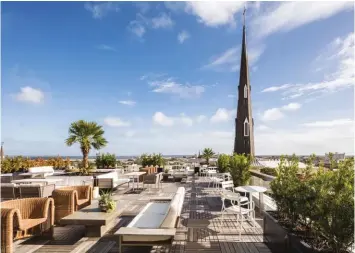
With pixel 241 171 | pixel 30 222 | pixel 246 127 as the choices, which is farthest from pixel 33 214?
pixel 246 127

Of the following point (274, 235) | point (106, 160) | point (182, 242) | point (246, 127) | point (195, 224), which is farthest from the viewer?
point (246, 127)

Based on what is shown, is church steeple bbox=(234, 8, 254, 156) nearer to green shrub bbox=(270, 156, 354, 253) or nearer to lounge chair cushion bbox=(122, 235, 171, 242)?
green shrub bbox=(270, 156, 354, 253)

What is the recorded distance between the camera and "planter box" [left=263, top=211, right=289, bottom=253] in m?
3.23

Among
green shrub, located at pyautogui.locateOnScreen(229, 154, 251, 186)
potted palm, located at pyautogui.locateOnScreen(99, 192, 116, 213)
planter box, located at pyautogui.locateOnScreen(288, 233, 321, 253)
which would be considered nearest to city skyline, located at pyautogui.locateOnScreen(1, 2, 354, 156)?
planter box, located at pyautogui.locateOnScreen(288, 233, 321, 253)

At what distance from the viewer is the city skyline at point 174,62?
7.41 metres

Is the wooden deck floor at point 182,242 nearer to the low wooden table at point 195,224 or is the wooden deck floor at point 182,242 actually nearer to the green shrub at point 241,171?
the low wooden table at point 195,224

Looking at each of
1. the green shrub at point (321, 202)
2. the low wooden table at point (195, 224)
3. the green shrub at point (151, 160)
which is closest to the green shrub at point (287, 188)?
the green shrub at point (321, 202)

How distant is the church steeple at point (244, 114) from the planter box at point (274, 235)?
Answer: 802 inches

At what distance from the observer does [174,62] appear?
1449cm

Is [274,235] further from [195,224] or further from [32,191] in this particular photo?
[32,191]

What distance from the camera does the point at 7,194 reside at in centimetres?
648

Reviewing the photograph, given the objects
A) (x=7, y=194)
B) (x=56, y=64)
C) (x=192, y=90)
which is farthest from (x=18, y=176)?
(x=192, y=90)

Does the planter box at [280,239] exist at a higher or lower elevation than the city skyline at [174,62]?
lower

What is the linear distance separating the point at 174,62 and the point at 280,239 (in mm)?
12376
